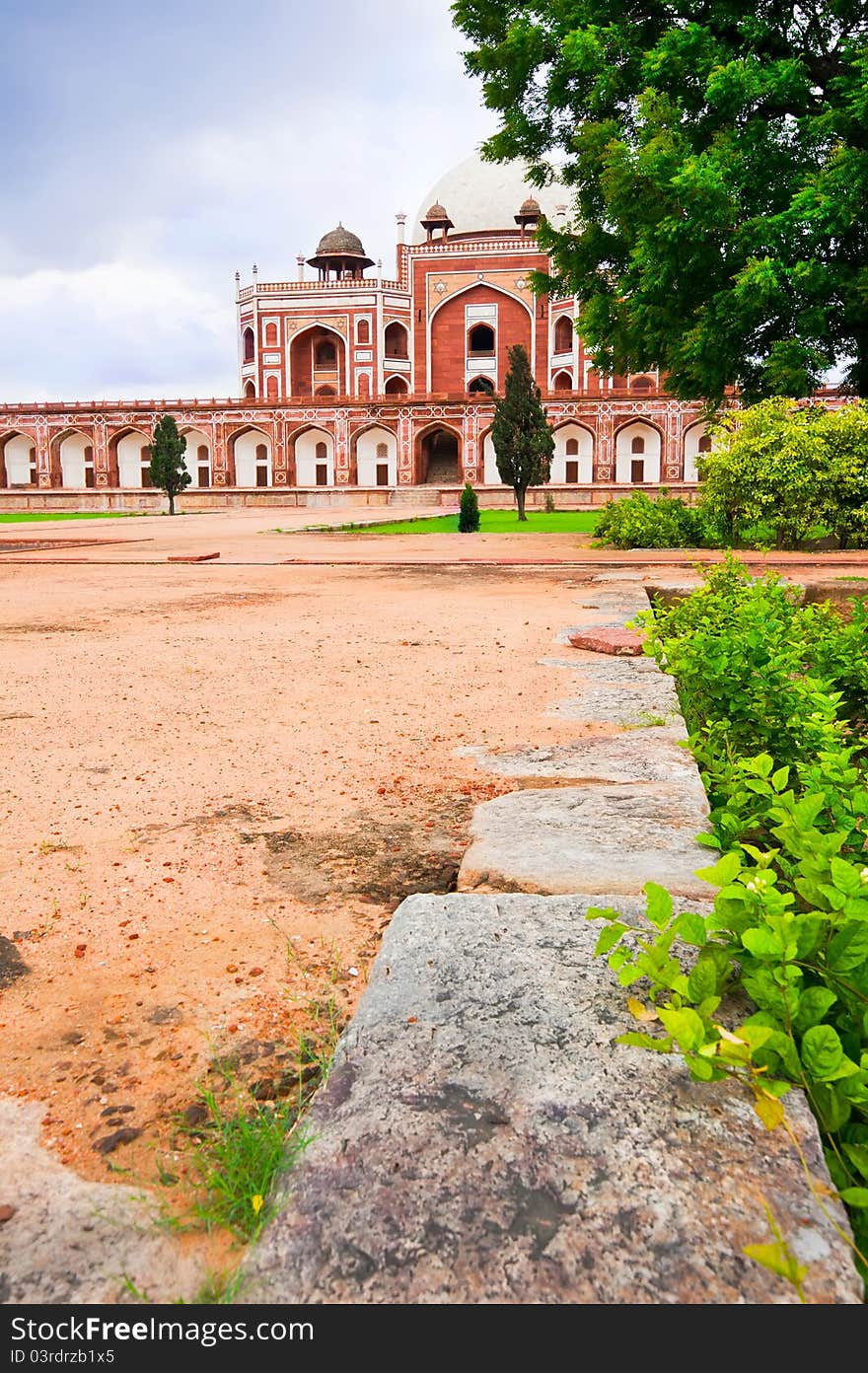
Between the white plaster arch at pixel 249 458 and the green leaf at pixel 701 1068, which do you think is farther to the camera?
the white plaster arch at pixel 249 458

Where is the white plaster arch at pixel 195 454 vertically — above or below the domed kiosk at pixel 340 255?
below

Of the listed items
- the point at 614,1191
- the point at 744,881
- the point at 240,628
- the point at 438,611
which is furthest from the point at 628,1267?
the point at 438,611

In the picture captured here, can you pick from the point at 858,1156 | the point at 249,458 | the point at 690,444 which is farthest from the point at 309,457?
the point at 858,1156

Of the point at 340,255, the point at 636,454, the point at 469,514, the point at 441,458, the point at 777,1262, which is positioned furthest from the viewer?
the point at 340,255

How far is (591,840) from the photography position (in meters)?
1.45

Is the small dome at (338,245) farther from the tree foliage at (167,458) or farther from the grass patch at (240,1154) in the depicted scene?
the grass patch at (240,1154)

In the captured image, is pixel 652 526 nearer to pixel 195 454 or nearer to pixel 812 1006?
pixel 812 1006

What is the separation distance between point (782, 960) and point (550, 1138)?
27 cm

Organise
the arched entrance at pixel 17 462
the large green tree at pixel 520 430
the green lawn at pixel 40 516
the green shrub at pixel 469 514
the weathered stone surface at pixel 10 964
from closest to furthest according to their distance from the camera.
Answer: the weathered stone surface at pixel 10 964, the green shrub at pixel 469 514, the large green tree at pixel 520 430, the green lawn at pixel 40 516, the arched entrance at pixel 17 462

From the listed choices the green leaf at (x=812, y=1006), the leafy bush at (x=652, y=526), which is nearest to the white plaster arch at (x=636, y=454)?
the leafy bush at (x=652, y=526)

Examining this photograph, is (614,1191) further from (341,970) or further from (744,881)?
(341,970)

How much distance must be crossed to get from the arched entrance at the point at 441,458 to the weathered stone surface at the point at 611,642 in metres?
32.0

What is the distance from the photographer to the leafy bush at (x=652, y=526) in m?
9.48

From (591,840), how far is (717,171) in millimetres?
8563
